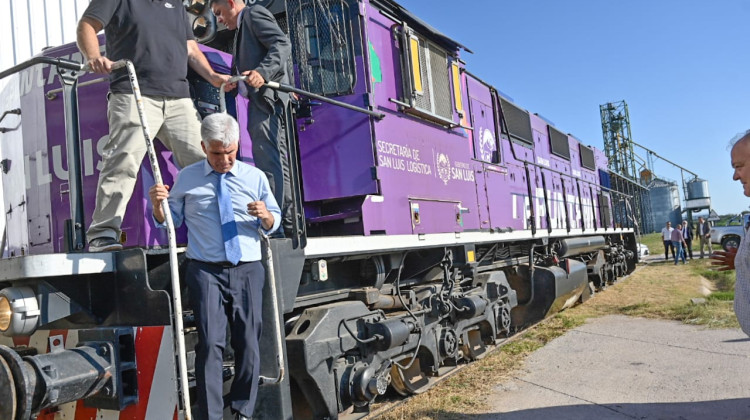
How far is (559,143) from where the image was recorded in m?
11.4

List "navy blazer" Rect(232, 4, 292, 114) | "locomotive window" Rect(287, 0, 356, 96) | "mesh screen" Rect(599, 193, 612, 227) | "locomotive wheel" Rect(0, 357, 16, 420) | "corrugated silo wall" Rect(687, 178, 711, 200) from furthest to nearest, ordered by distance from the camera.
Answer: "corrugated silo wall" Rect(687, 178, 711, 200), "mesh screen" Rect(599, 193, 612, 227), "locomotive window" Rect(287, 0, 356, 96), "navy blazer" Rect(232, 4, 292, 114), "locomotive wheel" Rect(0, 357, 16, 420)

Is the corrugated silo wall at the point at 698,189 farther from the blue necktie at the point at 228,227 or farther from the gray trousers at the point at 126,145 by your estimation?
the blue necktie at the point at 228,227

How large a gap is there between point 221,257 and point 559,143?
9.92m

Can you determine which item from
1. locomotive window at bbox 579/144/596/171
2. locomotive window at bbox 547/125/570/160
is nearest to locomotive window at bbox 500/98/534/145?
locomotive window at bbox 547/125/570/160

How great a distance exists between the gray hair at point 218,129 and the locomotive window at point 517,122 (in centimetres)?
614

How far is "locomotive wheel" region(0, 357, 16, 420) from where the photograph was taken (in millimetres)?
2197

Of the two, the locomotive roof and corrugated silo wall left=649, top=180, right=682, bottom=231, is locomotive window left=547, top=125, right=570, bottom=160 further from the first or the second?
corrugated silo wall left=649, top=180, right=682, bottom=231

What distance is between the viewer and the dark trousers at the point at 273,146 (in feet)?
11.0

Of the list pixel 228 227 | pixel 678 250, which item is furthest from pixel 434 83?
pixel 678 250

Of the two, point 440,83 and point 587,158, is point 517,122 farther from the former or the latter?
point 587,158

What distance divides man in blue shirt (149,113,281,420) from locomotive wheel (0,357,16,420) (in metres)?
0.69

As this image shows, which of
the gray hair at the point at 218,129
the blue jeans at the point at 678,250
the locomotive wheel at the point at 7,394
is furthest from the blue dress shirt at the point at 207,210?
the blue jeans at the point at 678,250

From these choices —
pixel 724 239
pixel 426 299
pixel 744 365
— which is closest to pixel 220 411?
pixel 426 299

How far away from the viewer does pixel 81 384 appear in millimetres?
2385
